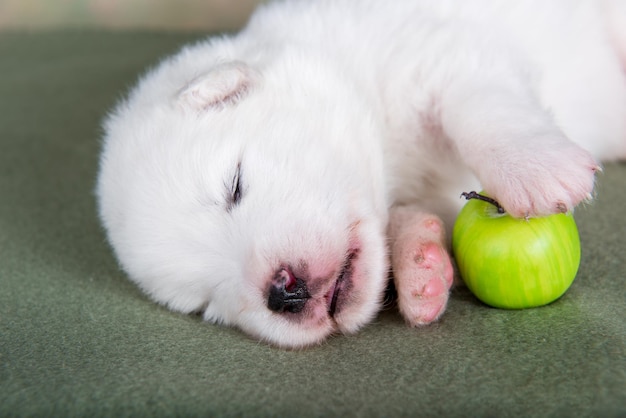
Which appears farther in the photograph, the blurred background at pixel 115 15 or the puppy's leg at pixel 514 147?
the blurred background at pixel 115 15

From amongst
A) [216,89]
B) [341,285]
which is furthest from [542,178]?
[216,89]

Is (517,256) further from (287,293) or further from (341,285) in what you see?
(287,293)

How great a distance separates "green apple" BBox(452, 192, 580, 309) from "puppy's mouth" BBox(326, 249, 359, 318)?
386 millimetres

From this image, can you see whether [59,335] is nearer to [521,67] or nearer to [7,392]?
[7,392]

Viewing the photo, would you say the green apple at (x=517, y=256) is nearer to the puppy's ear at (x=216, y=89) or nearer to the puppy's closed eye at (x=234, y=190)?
the puppy's closed eye at (x=234, y=190)

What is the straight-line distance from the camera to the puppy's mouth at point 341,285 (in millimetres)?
2336

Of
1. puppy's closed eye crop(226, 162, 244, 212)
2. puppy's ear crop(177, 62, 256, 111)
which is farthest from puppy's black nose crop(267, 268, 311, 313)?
puppy's ear crop(177, 62, 256, 111)

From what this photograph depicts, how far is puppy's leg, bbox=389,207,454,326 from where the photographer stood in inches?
92.7

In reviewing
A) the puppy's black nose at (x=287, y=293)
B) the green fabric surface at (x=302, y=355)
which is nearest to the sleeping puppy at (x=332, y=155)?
the puppy's black nose at (x=287, y=293)

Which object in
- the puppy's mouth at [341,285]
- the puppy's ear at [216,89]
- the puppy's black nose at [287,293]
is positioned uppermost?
the puppy's ear at [216,89]

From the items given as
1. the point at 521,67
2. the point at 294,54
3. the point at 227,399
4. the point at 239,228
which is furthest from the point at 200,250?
the point at 521,67

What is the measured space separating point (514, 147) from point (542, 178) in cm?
19

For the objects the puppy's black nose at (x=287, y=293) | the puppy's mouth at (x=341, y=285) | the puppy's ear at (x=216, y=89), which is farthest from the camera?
the puppy's ear at (x=216, y=89)

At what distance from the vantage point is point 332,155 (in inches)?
101
